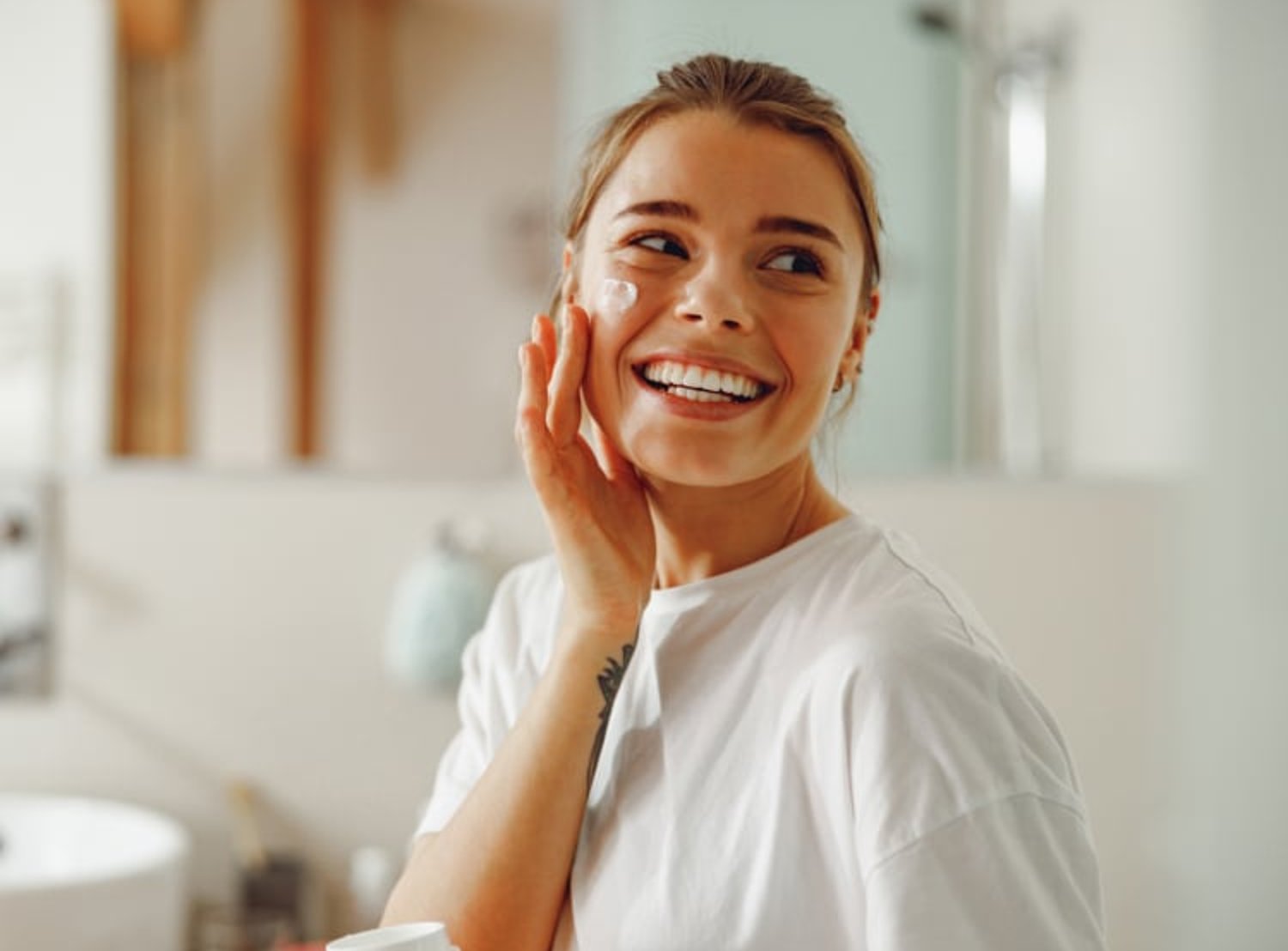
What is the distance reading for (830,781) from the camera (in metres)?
0.67

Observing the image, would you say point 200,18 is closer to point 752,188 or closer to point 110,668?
point 110,668

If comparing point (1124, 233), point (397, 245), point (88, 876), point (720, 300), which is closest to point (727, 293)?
point (720, 300)

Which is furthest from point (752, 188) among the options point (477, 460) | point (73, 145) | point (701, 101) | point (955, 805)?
point (73, 145)

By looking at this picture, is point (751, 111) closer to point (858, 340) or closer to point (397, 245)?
point (858, 340)

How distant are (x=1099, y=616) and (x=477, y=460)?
27.2 inches

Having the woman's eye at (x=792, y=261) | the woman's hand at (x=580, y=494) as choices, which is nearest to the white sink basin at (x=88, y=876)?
the woman's hand at (x=580, y=494)

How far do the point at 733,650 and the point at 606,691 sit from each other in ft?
0.24

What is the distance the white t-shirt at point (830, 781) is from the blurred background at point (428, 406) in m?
0.75

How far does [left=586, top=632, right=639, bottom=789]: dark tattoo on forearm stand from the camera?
0.78 meters

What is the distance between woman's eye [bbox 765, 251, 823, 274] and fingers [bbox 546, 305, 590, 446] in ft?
0.37

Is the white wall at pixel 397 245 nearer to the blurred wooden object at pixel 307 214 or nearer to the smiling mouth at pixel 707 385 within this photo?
the blurred wooden object at pixel 307 214

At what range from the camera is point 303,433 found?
1.61 meters

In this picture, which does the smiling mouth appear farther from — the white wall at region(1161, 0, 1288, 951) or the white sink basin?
the white wall at region(1161, 0, 1288, 951)

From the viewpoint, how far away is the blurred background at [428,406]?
1.54 meters
